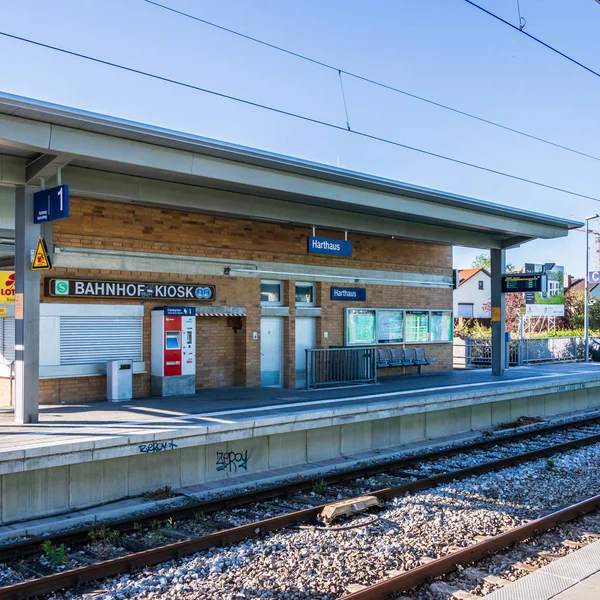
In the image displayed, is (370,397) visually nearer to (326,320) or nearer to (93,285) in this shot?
(326,320)

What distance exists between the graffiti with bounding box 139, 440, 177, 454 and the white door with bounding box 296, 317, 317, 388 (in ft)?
25.7

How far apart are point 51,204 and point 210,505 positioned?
4.77 metres

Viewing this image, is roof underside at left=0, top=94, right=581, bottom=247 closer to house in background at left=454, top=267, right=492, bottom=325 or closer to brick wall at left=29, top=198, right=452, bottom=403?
brick wall at left=29, top=198, right=452, bottom=403

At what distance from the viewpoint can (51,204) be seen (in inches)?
377

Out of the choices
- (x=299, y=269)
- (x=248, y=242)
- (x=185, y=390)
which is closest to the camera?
(x=185, y=390)

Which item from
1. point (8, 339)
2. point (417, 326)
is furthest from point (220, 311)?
point (417, 326)

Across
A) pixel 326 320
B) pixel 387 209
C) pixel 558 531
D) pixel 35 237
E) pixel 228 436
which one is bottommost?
pixel 558 531

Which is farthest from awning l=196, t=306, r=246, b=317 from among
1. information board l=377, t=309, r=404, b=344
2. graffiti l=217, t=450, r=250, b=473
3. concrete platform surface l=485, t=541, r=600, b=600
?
concrete platform surface l=485, t=541, r=600, b=600

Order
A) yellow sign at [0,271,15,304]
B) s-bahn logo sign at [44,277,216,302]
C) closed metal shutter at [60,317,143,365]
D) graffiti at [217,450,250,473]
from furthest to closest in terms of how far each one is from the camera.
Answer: yellow sign at [0,271,15,304]
closed metal shutter at [60,317,143,365]
s-bahn logo sign at [44,277,216,302]
graffiti at [217,450,250,473]

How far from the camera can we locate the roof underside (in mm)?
9125

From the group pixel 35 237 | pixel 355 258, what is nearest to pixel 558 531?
pixel 35 237

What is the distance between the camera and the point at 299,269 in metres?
16.8

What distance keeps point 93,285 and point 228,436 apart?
4806 mm

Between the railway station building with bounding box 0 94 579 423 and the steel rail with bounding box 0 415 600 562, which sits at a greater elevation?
the railway station building with bounding box 0 94 579 423
